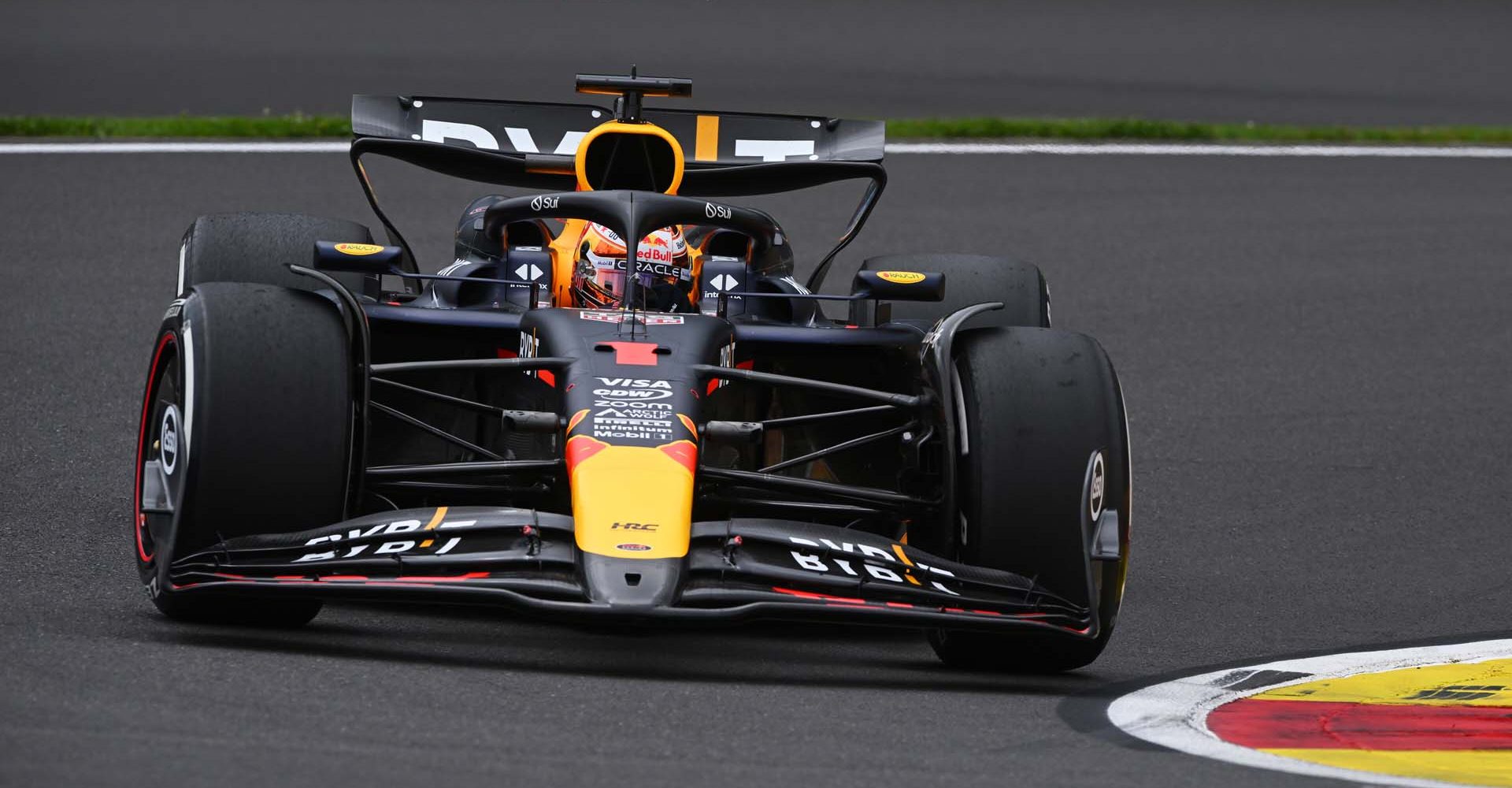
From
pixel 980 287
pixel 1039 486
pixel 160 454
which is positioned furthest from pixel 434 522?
pixel 980 287

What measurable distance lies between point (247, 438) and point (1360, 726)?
2866mm

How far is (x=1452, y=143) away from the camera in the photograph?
52.4 feet

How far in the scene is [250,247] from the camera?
7715mm

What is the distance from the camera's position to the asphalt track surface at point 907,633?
15.0ft

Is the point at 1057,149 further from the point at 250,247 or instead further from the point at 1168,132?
the point at 250,247

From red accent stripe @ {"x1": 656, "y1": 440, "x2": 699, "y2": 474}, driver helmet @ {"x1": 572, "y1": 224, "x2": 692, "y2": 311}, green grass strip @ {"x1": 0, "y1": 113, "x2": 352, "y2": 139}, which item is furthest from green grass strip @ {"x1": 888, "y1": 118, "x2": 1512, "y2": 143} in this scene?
red accent stripe @ {"x1": 656, "y1": 440, "x2": 699, "y2": 474}

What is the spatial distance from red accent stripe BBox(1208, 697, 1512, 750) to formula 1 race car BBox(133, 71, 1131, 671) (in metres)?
0.52

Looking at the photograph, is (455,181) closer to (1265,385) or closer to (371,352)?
(1265,385)

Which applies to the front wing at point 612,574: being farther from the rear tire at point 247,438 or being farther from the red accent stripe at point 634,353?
the red accent stripe at point 634,353

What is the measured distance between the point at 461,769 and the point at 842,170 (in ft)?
14.0

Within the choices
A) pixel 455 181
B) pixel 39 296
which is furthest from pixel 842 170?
pixel 455 181

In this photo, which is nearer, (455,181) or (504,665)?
(504,665)

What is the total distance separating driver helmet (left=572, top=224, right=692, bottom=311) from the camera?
7.27 meters

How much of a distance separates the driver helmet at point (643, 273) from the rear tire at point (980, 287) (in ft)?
2.83
